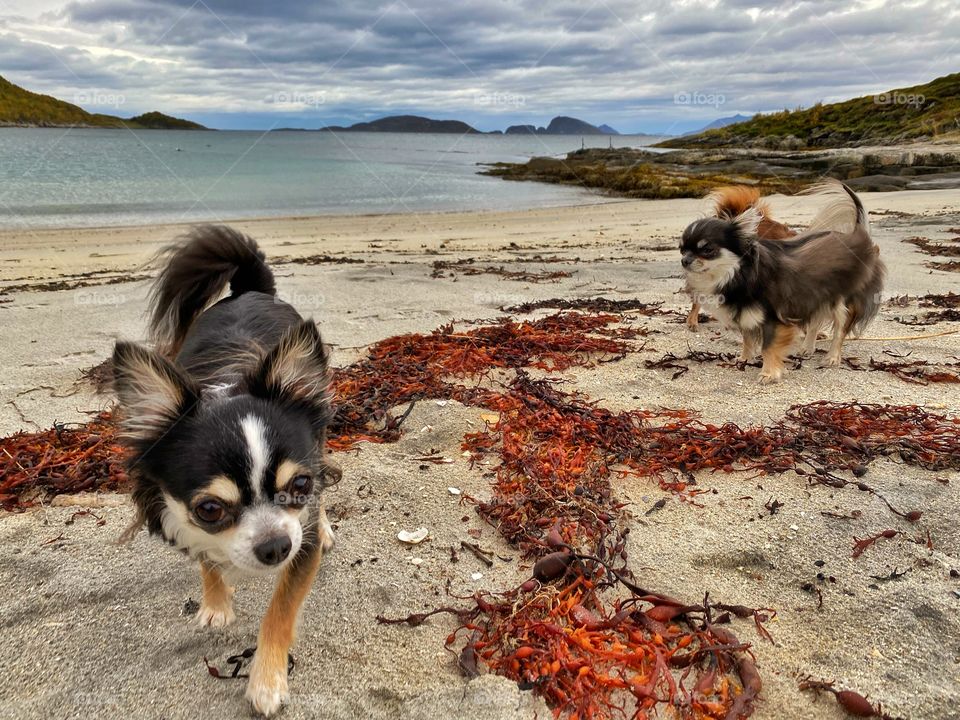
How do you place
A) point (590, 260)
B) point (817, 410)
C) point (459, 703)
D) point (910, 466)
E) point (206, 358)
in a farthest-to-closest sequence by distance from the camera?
1. point (590, 260)
2. point (817, 410)
3. point (910, 466)
4. point (206, 358)
5. point (459, 703)

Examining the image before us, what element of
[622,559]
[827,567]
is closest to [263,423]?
[622,559]

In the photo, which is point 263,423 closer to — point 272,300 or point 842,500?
point 272,300

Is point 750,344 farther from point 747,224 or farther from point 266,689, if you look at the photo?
point 266,689

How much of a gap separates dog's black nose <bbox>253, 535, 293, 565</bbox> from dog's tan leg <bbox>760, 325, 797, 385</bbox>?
4.11 metres

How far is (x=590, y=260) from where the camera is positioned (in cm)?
1145

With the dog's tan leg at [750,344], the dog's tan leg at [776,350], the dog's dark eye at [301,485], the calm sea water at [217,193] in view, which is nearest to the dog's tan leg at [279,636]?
the dog's dark eye at [301,485]

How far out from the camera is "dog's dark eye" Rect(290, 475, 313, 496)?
7.46ft

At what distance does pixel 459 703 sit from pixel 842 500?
2121mm

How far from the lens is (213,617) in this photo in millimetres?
2576

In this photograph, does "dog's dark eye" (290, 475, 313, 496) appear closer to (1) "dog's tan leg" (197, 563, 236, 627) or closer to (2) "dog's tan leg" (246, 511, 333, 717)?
(2) "dog's tan leg" (246, 511, 333, 717)

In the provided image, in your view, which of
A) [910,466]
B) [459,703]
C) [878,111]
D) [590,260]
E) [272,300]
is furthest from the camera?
[878,111]

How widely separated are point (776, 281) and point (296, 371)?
4.42 metres

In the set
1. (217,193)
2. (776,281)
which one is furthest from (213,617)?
(217,193)

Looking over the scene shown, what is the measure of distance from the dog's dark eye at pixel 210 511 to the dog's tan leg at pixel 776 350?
4221mm
